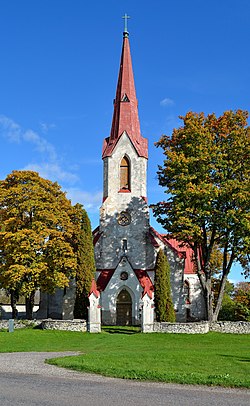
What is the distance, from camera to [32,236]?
3008 centimetres

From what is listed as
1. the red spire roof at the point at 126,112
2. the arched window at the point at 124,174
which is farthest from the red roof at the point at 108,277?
the red spire roof at the point at 126,112

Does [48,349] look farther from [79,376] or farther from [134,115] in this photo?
[134,115]

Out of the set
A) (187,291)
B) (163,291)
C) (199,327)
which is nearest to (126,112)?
(163,291)

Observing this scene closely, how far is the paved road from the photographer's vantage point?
930cm

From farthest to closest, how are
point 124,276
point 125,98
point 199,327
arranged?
point 125,98 → point 124,276 → point 199,327

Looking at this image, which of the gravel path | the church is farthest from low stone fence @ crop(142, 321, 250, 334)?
the gravel path

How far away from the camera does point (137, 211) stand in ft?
122

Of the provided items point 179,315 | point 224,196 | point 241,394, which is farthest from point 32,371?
point 179,315

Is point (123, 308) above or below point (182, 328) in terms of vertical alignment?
above

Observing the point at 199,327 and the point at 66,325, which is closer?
the point at 199,327

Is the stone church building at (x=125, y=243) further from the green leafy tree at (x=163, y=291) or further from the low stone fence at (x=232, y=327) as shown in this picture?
the low stone fence at (x=232, y=327)

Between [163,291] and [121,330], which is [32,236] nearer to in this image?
[121,330]

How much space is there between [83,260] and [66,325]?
19.1ft

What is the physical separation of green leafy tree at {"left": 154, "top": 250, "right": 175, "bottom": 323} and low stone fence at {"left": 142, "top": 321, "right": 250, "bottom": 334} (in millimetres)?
3324
